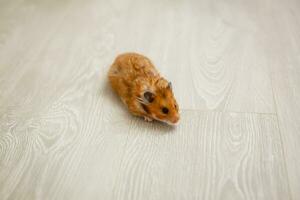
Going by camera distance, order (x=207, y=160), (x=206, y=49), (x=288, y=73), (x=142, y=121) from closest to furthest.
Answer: (x=207, y=160)
(x=142, y=121)
(x=288, y=73)
(x=206, y=49)

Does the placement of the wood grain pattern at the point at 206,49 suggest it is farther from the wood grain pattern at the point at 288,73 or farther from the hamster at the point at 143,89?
the hamster at the point at 143,89

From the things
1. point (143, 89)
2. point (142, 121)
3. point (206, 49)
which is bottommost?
point (142, 121)

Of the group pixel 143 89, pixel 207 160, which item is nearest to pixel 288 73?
pixel 207 160

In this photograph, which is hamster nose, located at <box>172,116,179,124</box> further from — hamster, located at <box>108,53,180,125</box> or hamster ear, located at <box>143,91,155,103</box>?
hamster ear, located at <box>143,91,155,103</box>

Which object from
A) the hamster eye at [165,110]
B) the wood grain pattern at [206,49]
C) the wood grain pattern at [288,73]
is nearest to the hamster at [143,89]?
the hamster eye at [165,110]

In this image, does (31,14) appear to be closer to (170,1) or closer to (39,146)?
(170,1)

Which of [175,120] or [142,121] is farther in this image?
[142,121]

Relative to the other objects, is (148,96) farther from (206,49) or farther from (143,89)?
(206,49)
